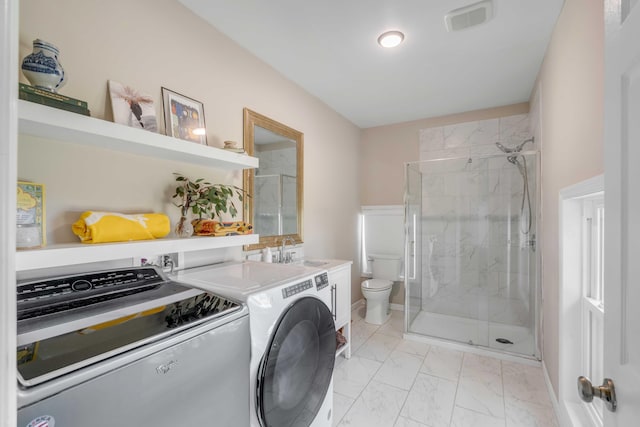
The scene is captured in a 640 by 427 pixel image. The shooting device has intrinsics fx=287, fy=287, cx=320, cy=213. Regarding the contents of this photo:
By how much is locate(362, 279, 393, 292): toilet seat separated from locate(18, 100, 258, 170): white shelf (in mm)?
2115

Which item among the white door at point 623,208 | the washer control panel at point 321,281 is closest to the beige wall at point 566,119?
the white door at point 623,208

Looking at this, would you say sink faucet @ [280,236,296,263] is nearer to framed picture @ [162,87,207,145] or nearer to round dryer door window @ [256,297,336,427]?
round dryer door window @ [256,297,336,427]

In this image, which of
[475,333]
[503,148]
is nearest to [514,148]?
[503,148]

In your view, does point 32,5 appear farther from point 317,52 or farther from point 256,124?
point 317,52

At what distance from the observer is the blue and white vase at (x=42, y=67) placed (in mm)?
1004

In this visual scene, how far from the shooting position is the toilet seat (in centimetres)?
317

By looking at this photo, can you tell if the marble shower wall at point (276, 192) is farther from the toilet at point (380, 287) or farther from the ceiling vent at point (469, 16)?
the ceiling vent at point (469, 16)

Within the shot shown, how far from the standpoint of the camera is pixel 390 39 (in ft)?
6.52

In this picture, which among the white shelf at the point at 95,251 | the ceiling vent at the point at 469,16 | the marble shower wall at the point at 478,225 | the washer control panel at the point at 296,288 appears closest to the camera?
the white shelf at the point at 95,251

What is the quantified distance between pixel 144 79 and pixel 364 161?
2903mm

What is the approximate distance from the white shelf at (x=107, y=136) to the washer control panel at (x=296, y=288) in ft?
2.78

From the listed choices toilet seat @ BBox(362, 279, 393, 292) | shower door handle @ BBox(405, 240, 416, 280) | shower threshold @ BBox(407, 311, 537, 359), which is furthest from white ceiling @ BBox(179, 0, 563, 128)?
shower threshold @ BBox(407, 311, 537, 359)

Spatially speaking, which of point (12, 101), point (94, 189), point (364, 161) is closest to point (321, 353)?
point (94, 189)

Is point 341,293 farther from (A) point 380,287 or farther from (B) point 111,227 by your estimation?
(B) point 111,227
